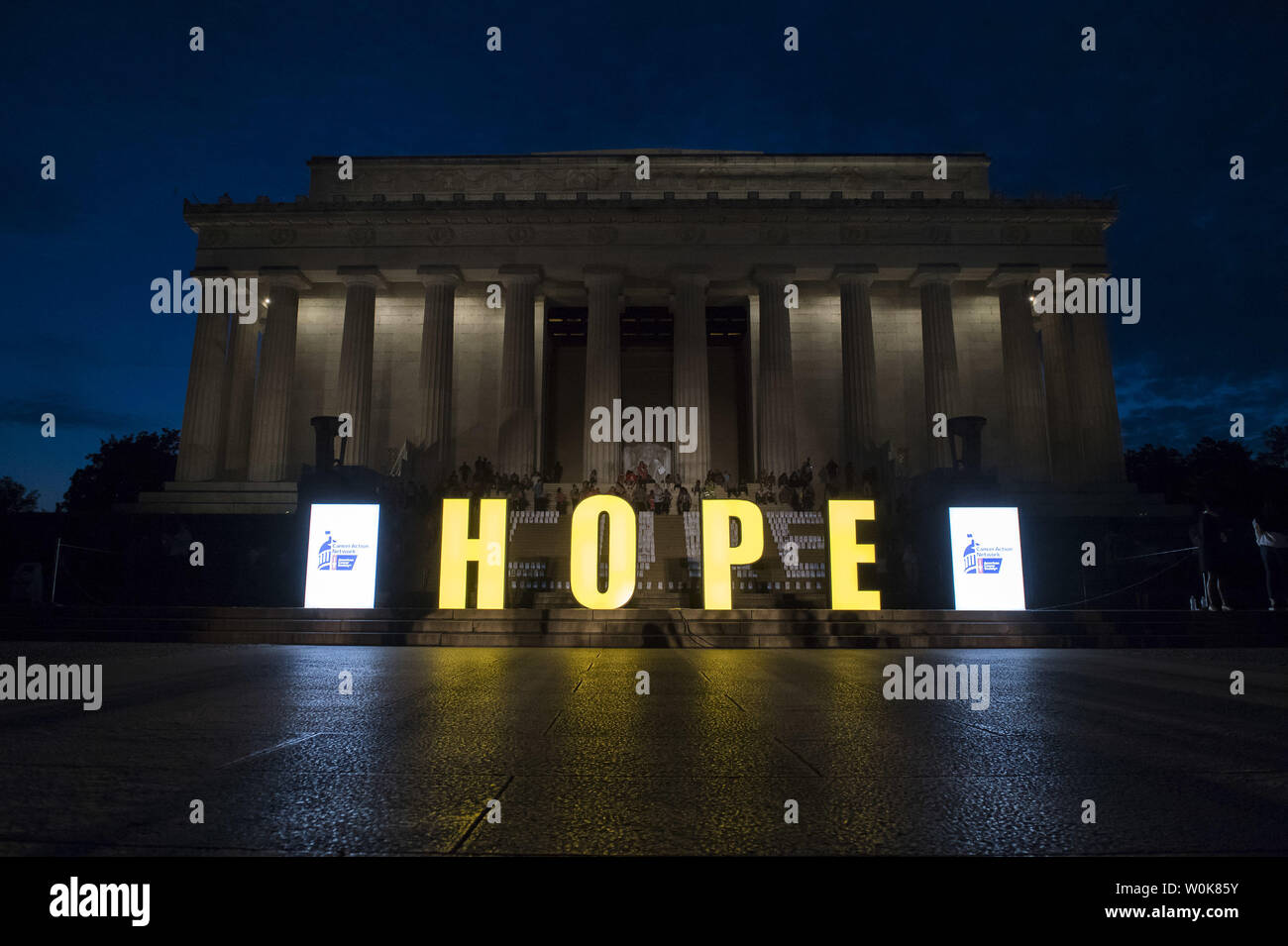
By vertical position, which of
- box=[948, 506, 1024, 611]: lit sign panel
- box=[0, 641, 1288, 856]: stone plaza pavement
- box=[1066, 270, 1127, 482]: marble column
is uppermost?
box=[1066, 270, 1127, 482]: marble column

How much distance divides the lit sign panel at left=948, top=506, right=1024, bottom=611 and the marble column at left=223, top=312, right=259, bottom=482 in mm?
38568

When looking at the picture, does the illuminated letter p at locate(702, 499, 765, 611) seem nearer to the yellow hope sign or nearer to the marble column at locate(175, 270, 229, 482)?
the yellow hope sign

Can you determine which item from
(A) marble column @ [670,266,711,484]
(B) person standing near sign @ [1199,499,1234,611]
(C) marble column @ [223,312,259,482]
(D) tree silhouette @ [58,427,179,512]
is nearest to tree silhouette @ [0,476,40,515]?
(D) tree silhouette @ [58,427,179,512]

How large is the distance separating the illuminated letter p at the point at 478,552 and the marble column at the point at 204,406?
1138 inches

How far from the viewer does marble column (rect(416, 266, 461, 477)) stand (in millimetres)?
41906

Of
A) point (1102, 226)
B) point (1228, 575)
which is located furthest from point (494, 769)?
point (1102, 226)

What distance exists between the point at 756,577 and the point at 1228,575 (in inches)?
650

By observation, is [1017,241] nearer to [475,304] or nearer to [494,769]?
[475,304]

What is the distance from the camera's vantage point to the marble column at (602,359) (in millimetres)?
40250

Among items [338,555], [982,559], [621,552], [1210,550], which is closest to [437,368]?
[338,555]

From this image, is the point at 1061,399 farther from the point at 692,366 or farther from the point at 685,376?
the point at 685,376

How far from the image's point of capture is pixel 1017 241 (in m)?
43.3

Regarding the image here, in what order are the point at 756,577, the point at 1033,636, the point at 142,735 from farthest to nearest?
the point at 756,577 < the point at 1033,636 < the point at 142,735
